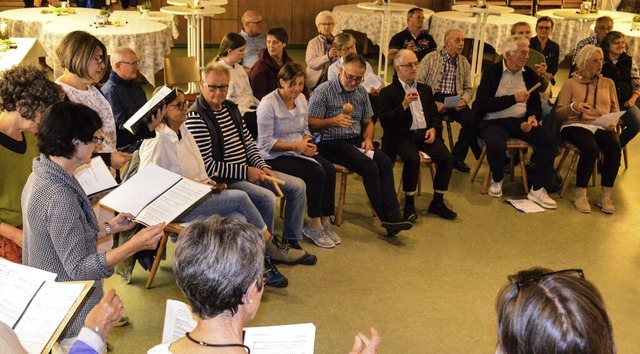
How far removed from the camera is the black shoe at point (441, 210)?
5.25 meters

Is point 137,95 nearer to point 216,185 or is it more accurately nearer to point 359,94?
point 216,185

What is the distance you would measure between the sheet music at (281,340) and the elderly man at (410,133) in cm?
318

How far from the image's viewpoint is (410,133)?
209 inches

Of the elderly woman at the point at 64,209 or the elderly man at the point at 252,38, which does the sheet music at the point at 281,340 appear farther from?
the elderly man at the point at 252,38

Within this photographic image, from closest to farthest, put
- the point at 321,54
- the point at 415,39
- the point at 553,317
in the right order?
1. the point at 553,317
2. the point at 321,54
3. the point at 415,39

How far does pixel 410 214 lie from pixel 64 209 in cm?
307

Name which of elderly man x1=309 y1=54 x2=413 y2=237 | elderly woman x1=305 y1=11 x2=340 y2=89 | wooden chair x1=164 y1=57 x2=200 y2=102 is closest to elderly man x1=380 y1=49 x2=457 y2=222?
elderly man x1=309 y1=54 x2=413 y2=237

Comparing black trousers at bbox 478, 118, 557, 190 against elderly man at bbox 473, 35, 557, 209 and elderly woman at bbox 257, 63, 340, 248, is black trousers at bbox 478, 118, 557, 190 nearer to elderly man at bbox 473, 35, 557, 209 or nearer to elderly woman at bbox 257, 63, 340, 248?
elderly man at bbox 473, 35, 557, 209

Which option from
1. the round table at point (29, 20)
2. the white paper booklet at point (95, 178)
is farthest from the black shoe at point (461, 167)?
the round table at point (29, 20)

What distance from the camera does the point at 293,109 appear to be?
4738mm

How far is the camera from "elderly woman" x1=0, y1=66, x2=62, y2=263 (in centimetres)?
299

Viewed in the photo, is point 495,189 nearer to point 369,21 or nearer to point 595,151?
point 595,151

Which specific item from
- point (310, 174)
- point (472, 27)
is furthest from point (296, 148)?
point (472, 27)

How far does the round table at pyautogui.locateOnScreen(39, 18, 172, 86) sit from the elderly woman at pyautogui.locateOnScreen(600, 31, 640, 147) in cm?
402
